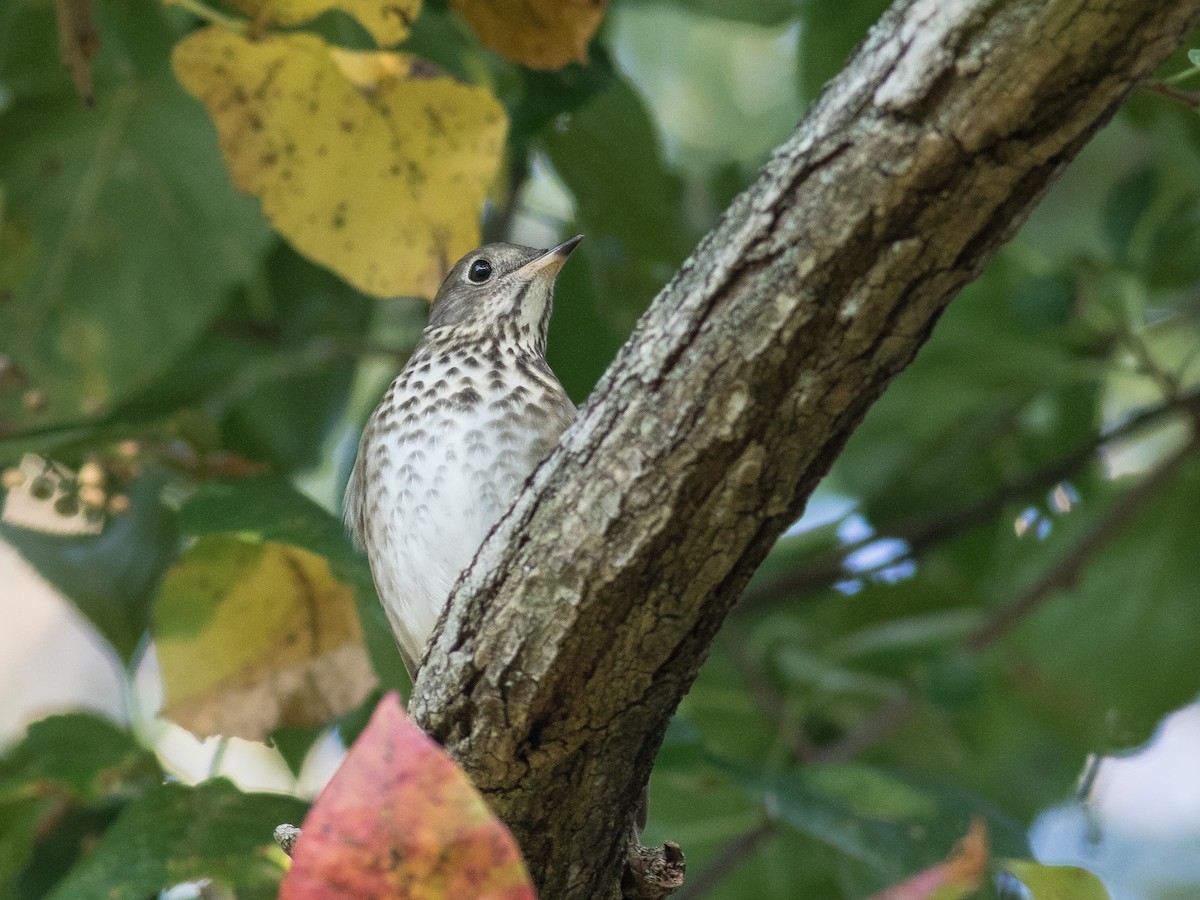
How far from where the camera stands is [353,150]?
2895 millimetres

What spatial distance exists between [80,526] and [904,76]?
2749mm

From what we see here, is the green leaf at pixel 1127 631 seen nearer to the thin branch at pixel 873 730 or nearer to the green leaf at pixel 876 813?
the thin branch at pixel 873 730

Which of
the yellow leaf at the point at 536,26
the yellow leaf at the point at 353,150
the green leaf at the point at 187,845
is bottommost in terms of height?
the green leaf at the point at 187,845

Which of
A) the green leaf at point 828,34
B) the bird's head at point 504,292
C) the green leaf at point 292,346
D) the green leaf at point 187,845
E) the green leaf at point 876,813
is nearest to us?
the green leaf at point 187,845

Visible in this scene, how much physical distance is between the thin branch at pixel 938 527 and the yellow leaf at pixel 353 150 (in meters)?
1.97

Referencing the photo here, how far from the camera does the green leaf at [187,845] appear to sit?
2.73 m

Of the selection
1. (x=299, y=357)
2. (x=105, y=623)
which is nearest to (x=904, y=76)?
(x=299, y=357)

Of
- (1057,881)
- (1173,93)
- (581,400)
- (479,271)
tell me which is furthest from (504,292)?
(1057,881)

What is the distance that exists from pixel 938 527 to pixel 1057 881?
312 centimetres

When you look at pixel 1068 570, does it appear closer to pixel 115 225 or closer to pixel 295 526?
pixel 295 526

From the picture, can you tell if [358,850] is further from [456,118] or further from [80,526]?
[80,526]

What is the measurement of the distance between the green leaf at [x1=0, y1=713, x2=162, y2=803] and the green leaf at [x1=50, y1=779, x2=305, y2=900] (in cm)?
24

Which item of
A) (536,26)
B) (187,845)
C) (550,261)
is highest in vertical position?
(536,26)

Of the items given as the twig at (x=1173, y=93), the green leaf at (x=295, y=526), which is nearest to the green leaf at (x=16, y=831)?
the green leaf at (x=295, y=526)
